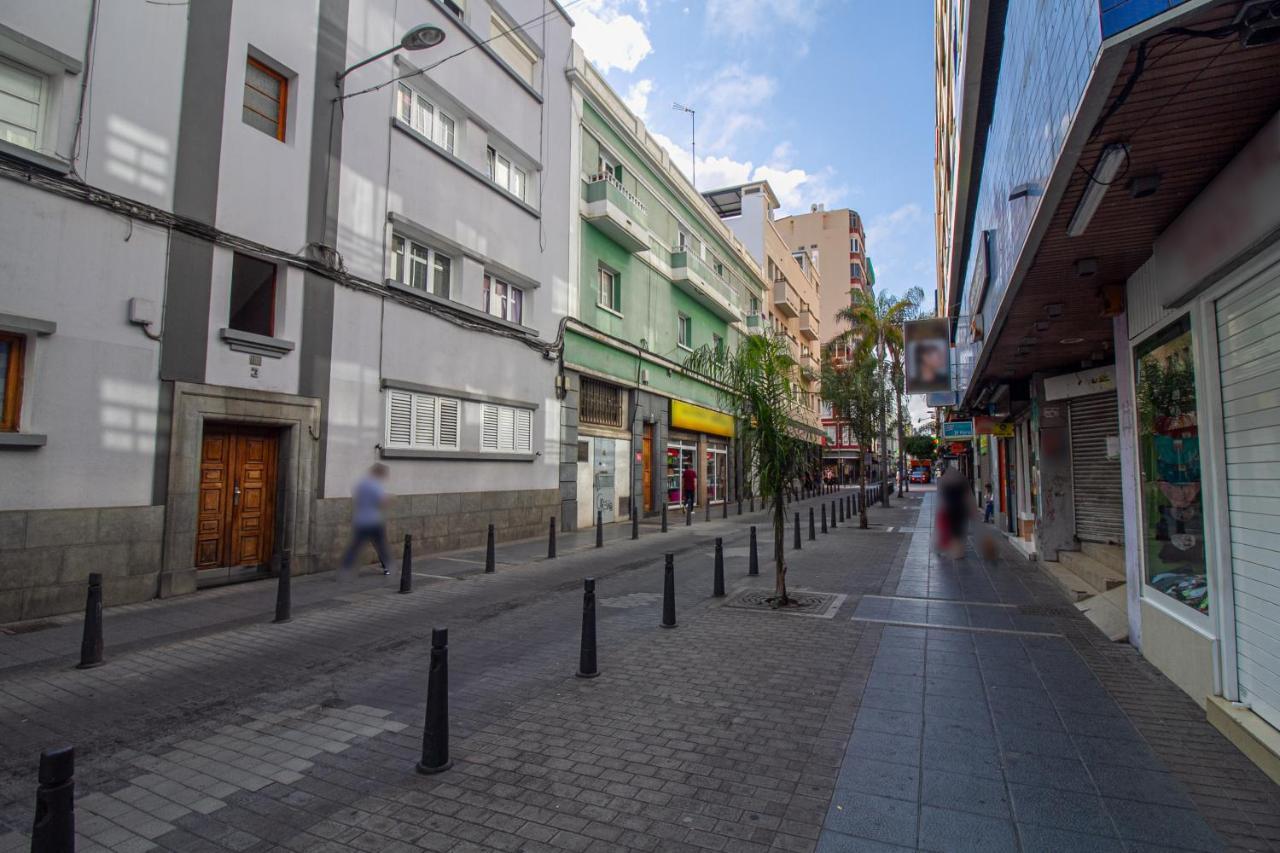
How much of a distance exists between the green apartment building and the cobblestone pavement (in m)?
11.1

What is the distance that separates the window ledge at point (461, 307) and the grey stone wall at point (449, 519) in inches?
154

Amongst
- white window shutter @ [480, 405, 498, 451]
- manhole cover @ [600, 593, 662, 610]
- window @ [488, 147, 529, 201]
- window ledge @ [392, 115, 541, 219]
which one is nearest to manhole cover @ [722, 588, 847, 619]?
manhole cover @ [600, 593, 662, 610]

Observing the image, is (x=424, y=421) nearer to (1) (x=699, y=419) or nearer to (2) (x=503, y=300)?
(2) (x=503, y=300)

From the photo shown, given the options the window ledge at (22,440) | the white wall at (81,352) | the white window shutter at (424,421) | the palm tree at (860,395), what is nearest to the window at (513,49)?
the white window shutter at (424,421)

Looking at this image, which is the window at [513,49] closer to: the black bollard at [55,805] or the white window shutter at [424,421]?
the white window shutter at [424,421]

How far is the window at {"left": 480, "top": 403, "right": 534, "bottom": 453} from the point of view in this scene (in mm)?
15461

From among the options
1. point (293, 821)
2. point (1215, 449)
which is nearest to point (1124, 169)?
point (1215, 449)

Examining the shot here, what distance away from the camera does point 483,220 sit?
1589 cm

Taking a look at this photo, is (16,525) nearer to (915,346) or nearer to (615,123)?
(915,346)

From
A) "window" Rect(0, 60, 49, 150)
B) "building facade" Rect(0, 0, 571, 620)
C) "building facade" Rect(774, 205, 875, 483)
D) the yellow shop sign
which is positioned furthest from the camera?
"building facade" Rect(774, 205, 875, 483)

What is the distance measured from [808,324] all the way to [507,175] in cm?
4144

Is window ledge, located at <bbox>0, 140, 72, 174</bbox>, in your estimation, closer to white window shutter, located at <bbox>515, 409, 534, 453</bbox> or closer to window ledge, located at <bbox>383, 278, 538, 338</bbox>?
window ledge, located at <bbox>383, 278, 538, 338</bbox>

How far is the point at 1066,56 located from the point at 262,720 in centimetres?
706

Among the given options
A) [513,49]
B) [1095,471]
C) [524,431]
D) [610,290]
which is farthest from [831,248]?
[1095,471]
